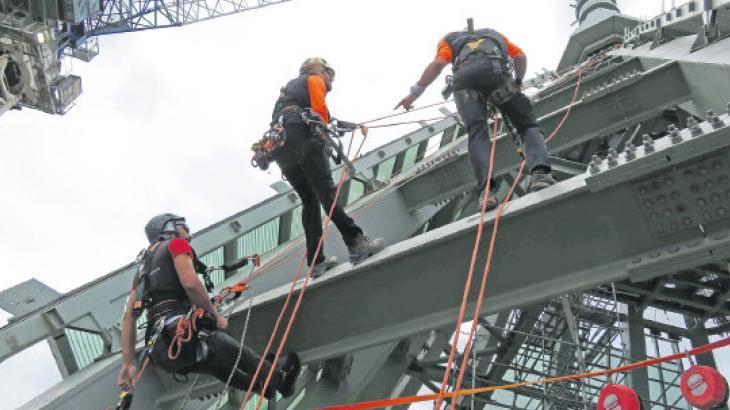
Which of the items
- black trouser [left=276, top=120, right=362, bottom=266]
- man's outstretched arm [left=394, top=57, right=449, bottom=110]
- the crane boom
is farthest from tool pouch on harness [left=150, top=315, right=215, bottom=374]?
the crane boom

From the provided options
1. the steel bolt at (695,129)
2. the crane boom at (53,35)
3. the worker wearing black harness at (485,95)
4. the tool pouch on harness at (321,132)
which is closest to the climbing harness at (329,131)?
the tool pouch on harness at (321,132)

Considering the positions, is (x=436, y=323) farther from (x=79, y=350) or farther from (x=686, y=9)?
(x=686, y=9)

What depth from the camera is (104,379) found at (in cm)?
518

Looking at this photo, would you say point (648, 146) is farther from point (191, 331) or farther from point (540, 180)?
point (191, 331)

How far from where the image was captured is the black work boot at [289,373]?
181 inches

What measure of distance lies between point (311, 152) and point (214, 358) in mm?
1784

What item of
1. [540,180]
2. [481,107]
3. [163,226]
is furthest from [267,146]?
[540,180]

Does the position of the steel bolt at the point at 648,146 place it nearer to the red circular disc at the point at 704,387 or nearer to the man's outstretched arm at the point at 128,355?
the red circular disc at the point at 704,387

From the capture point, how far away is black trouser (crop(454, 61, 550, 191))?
15.9 feet

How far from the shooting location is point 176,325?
4129 millimetres

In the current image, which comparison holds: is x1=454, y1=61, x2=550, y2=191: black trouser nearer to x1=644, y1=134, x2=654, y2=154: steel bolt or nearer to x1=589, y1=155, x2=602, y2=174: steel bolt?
x1=589, y1=155, x2=602, y2=174: steel bolt

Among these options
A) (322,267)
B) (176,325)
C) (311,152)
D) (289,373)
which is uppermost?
(311,152)

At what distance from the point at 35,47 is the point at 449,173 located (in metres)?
31.7

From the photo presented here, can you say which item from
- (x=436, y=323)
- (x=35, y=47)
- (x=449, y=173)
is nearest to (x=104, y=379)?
(x=436, y=323)
